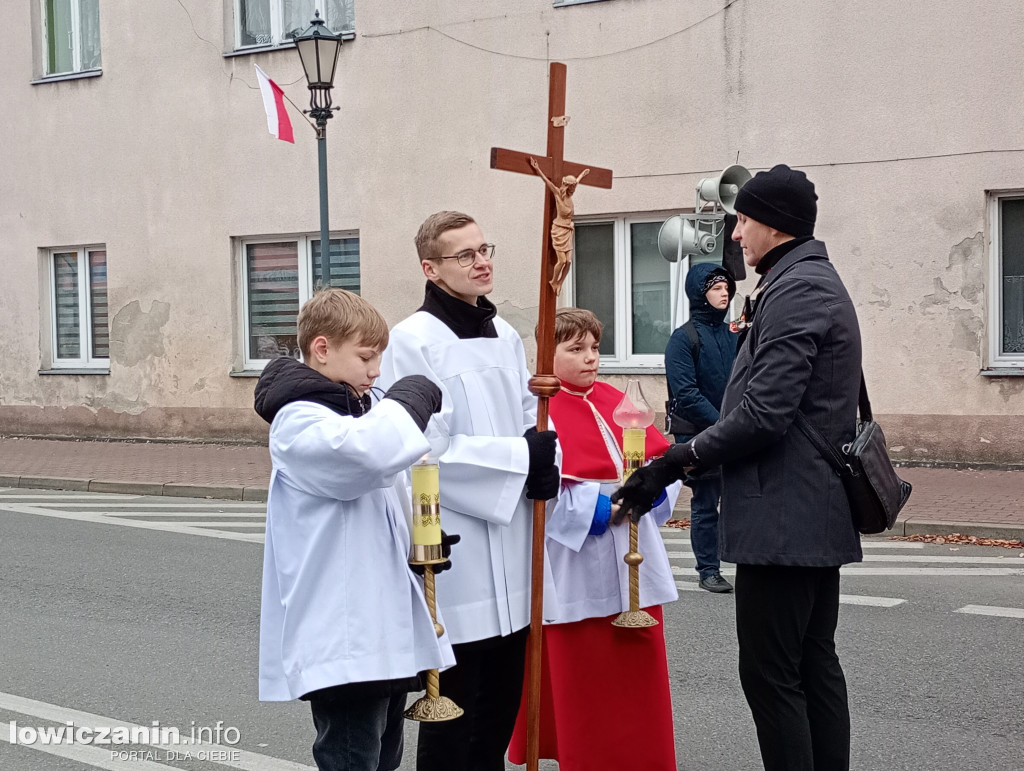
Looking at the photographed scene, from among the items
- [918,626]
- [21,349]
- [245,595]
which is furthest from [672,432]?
[21,349]

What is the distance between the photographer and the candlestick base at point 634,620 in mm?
3925

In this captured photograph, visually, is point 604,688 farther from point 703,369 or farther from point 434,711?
point 703,369

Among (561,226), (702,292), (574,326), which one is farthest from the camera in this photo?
(702,292)

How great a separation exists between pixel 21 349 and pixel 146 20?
513cm

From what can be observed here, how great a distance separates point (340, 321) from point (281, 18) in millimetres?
14465

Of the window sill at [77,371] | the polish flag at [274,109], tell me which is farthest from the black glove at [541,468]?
the window sill at [77,371]

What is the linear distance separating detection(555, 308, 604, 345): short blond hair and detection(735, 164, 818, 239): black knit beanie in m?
0.77

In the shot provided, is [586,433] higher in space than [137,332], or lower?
lower

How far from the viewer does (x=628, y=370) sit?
14.4 m

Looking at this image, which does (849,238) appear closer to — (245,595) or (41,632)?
(245,595)

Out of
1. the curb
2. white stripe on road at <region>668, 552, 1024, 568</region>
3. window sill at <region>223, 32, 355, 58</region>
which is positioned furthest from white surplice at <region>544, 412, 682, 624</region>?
window sill at <region>223, 32, 355, 58</region>

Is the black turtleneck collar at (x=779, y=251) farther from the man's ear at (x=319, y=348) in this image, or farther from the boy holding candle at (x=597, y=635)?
the man's ear at (x=319, y=348)

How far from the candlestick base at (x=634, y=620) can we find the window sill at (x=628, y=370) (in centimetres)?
1025

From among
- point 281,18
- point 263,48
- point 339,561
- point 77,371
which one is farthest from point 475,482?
point 77,371
